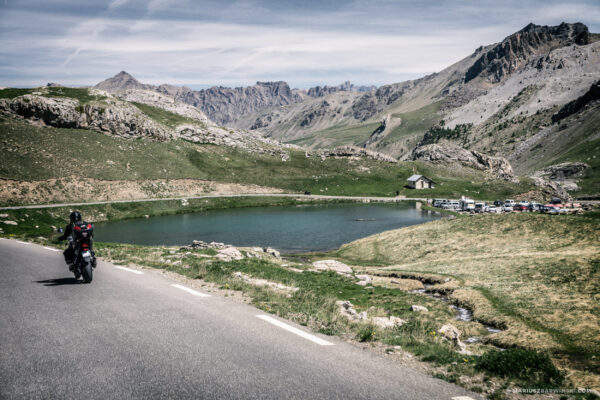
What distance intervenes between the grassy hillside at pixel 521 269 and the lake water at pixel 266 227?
13.4 meters

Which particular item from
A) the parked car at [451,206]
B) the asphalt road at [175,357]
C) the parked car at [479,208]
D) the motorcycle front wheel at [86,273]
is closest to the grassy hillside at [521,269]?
the asphalt road at [175,357]

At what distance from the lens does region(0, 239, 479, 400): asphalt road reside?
6.91 m

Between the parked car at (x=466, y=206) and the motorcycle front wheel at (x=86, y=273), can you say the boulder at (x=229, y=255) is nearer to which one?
the motorcycle front wheel at (x=86, y=273)

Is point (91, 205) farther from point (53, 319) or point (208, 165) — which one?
point (53, 319)

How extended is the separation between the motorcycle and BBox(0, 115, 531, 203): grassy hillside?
12107 centimetres

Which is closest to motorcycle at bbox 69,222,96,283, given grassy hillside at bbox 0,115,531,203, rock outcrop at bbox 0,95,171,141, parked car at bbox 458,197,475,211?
grassy hillside at bbox 0,115,531,203

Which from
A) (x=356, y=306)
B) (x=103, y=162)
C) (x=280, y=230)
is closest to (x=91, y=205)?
(x=103, y=162)

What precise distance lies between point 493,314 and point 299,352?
2135 cm

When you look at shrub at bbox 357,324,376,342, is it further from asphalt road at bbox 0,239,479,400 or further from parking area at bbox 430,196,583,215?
parking area at bbox 430,196,583,215

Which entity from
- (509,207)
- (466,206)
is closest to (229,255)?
(509,207)

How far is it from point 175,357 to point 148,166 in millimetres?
162836

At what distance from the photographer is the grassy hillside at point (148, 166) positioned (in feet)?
414

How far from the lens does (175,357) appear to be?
8.31 m

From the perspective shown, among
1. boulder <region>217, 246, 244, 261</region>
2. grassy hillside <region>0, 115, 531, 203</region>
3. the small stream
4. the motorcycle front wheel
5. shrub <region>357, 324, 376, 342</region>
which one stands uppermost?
grassy hillside <region>0, 115, 531, 203</region>
